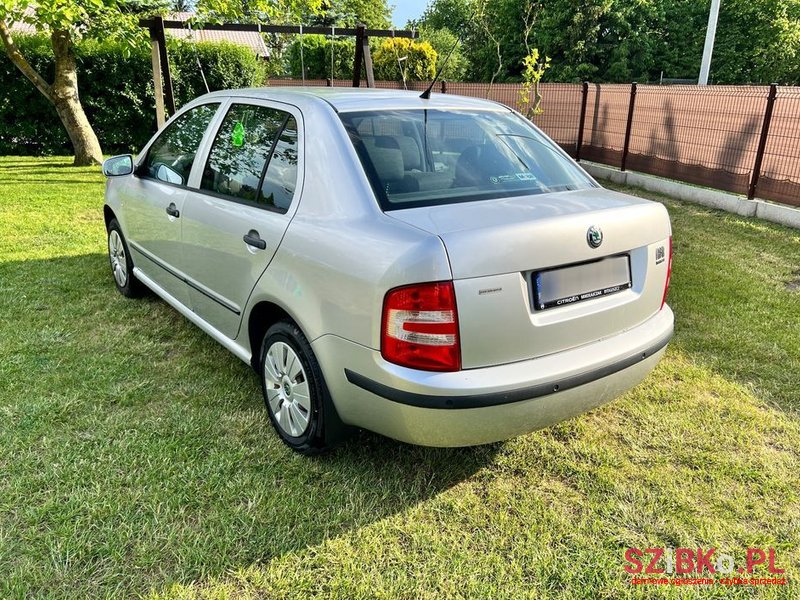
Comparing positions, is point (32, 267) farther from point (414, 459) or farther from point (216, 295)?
point (414, 459)

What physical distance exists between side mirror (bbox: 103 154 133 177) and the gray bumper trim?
2.88 metres

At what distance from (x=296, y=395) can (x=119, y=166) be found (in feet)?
8.59

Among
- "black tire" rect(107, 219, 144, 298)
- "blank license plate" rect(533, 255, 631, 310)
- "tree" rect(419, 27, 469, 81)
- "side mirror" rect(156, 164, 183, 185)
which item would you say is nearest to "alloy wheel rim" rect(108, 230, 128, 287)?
"black tire" rect(107, 219, 144, 298)

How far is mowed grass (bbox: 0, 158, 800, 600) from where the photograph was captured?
2.13 metres

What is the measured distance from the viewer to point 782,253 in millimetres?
6398

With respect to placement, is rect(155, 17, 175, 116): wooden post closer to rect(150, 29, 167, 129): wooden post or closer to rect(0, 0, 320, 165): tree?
rect(150, 29, 167, 129): wooden post

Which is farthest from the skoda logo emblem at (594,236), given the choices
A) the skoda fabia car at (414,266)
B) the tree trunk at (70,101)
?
the tree trunk at (70,101)

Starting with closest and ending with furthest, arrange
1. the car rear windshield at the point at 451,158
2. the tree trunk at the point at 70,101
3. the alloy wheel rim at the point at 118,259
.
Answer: the car rear windshield at the point at 451,158, the alloy wheel rim at the point at 118,259, the tree trunk at the point at 70,101

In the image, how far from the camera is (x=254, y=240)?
276 centimetres

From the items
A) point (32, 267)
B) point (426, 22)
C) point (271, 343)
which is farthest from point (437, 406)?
point (426, 22)

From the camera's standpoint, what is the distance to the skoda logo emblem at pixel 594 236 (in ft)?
7.57

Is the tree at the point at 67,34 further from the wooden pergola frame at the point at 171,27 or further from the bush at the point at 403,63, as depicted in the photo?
the bush at the point at 403,63

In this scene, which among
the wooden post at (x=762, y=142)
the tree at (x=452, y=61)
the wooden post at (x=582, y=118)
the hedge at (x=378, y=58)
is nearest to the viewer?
the wooden post at (x=762, y=142)

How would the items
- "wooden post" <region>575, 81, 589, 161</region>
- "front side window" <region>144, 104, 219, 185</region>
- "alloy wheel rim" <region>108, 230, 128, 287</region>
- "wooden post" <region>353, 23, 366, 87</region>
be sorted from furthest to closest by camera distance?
"wooden post" <region>575, 81, 589, 161</region>
"wooden post" <region>353, 23, 366, 87</region>
"alloy wheel rim" <region>108, 230, 128, 287</region>
"front side window" <region>144, 104, 219, 185</region>
